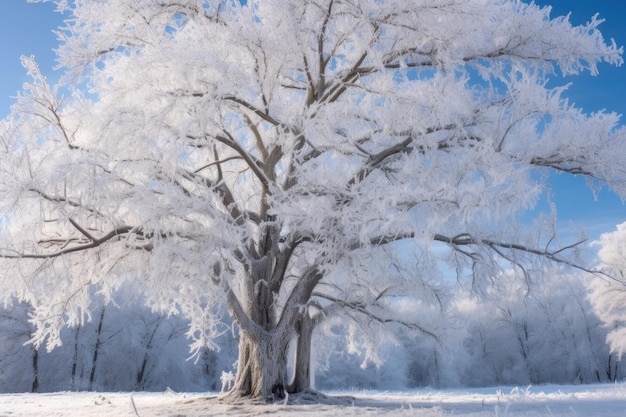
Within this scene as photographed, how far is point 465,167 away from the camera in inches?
335

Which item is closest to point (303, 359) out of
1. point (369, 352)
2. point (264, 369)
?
point (264, 369)

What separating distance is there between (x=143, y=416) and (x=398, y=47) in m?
8.20

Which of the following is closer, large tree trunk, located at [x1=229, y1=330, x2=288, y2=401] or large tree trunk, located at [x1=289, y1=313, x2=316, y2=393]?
large tree trunk, located at [x1=229, y1=330, x2=288, y2=401]

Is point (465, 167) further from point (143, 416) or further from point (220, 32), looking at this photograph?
point (143, 416)

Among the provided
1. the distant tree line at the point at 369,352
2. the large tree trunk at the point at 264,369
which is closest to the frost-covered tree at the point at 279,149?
the large tree trunk at the point at 264,369

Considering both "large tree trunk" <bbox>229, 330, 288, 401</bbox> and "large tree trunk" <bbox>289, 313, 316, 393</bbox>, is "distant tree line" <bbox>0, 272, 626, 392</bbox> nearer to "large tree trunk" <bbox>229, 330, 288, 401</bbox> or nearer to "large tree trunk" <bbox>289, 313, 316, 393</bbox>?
"large tree trunk" <bbox>289, 313, 316, 393</bbox>

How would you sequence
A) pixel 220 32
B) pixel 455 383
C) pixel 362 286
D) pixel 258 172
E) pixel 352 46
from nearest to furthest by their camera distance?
pixel 220 32, pixel 258 172, pixel 352 46, pixel 362 286, pixel 455 383

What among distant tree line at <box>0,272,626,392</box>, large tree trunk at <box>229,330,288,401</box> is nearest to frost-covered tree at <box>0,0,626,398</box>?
large tree trunk at <box>229,330,288,401</box>

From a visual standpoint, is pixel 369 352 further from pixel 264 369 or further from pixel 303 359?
pixel 264 369

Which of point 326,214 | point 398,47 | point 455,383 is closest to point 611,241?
point 455,383

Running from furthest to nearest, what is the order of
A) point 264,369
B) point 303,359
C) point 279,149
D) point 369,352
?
point 369,352 < point 303,359 < point 279,149 < point 264,369

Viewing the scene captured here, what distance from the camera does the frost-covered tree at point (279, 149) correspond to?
7992 millimetres

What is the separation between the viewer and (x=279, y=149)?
451 inches

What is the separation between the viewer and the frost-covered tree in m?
7.99
